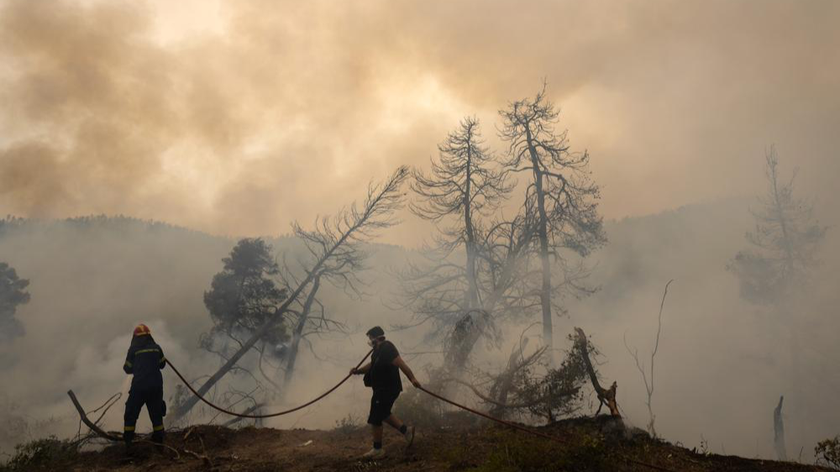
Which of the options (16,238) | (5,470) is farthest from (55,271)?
(5,470)

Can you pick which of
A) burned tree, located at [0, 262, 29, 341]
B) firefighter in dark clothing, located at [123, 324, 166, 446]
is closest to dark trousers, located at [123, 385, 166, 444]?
firefighter in dark clothing, located at [123, 324, 166, 446]

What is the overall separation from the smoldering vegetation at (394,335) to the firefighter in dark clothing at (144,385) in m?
10.5

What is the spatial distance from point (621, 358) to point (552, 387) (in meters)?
25.0

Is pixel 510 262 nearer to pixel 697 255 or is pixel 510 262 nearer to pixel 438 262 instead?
pixel 438 262

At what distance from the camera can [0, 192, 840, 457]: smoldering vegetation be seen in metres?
26.0

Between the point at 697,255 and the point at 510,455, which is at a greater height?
the point at 697,255

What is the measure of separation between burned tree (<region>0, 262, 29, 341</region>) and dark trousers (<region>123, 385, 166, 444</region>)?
27.2 meters

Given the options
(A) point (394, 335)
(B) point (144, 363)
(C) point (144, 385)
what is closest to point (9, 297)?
(A) point (394, 335)


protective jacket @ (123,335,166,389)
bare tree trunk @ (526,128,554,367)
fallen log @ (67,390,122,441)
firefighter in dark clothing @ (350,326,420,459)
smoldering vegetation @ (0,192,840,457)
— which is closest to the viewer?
firefighter in dark clothing @ (350,326,420,459)

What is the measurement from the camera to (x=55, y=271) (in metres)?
44.2

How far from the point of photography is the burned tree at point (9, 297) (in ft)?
88.8

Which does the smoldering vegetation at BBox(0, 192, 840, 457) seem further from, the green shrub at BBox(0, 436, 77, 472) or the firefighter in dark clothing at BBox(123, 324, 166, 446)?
the green shrub at BBox(0, 436, 77, 472)

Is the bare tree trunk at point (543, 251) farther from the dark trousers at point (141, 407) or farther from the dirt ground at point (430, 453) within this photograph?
the dark trousers at point (141, 407)

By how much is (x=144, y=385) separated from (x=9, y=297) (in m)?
27.9
